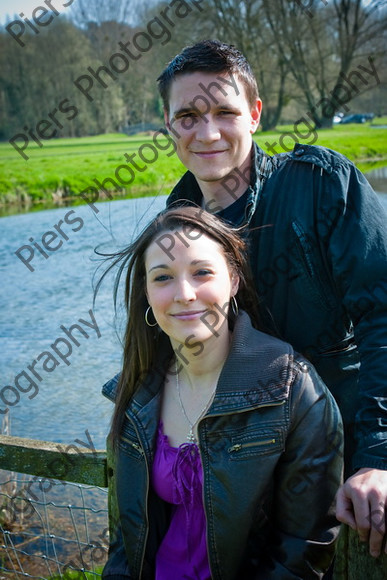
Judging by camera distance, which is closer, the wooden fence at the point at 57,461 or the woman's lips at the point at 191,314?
the woman's lips at the point at 191,314

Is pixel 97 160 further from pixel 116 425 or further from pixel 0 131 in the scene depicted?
pixel 116 425

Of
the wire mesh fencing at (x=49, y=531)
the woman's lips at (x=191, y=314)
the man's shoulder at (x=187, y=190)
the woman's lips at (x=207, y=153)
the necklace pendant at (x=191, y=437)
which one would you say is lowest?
the wire mesh fencing at (x=49, y=531)

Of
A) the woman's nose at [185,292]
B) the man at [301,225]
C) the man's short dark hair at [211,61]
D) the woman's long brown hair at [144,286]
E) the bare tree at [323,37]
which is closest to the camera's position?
the man at [301,225]

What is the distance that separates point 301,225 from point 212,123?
52 cm

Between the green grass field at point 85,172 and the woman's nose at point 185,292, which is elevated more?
the woman's nose at point 185,292

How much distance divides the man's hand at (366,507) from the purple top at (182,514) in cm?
48

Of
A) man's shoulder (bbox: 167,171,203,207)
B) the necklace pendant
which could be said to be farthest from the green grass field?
the necklace pendant

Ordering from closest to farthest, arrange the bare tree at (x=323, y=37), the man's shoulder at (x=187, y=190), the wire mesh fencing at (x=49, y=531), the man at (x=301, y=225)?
the man at (x=301, y=225)
the man's shoulder at (x=187, y=190)
the wire mesh fencing at (x=49, y=531)
the bare tree at (x=323, y=37)

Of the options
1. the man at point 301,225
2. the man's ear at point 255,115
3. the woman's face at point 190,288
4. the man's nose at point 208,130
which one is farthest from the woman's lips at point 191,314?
the man's ear at point 255,115

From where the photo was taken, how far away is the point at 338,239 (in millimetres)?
2016

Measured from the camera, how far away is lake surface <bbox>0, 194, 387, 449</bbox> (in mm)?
6185

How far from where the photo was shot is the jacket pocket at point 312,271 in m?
2.12

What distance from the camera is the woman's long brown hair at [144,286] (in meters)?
2.17

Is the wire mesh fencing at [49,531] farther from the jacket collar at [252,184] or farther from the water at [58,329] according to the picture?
the jacket collar at [252,184]
